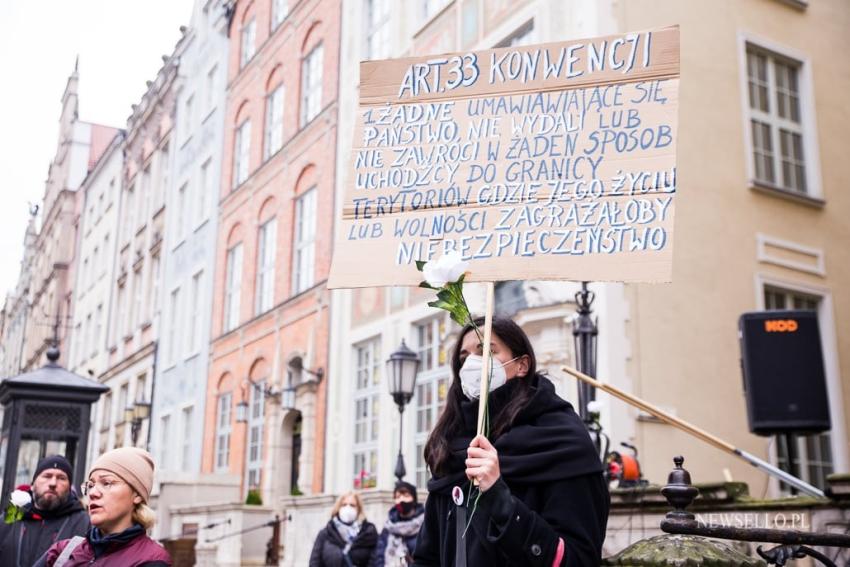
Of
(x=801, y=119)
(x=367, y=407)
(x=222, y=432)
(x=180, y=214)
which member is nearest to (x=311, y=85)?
(x=367, y=407)

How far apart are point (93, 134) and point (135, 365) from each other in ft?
71.8

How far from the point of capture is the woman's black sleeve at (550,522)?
2.80 metres

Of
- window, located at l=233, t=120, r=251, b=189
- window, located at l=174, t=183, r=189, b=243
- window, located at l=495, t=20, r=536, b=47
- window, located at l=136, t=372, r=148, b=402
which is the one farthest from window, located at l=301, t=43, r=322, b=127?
window, located at l=136, t=372, r=148, b=402

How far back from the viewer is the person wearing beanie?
364 cm

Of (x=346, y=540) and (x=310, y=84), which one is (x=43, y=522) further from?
(x=310, y=84)

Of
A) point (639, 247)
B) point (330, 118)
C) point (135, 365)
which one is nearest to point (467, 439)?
point (639, 247)

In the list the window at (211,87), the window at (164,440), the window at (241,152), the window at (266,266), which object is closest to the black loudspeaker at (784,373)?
the window at (266,266)

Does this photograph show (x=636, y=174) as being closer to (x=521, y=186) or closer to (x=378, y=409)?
(x=521, y=186)

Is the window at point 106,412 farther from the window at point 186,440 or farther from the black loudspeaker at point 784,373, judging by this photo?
the black loudspeaker at point 784,373

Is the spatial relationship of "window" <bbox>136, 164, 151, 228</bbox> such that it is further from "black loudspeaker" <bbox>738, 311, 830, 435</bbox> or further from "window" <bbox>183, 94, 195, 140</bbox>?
"black loudspeaker" <bbox>738, 311, 830, 435</bbox>

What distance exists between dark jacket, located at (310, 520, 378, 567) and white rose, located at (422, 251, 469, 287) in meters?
6.50

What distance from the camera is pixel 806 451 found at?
13438 mm

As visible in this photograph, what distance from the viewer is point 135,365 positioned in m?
32.0

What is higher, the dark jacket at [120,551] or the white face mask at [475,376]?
the white face mask at [475,376]
